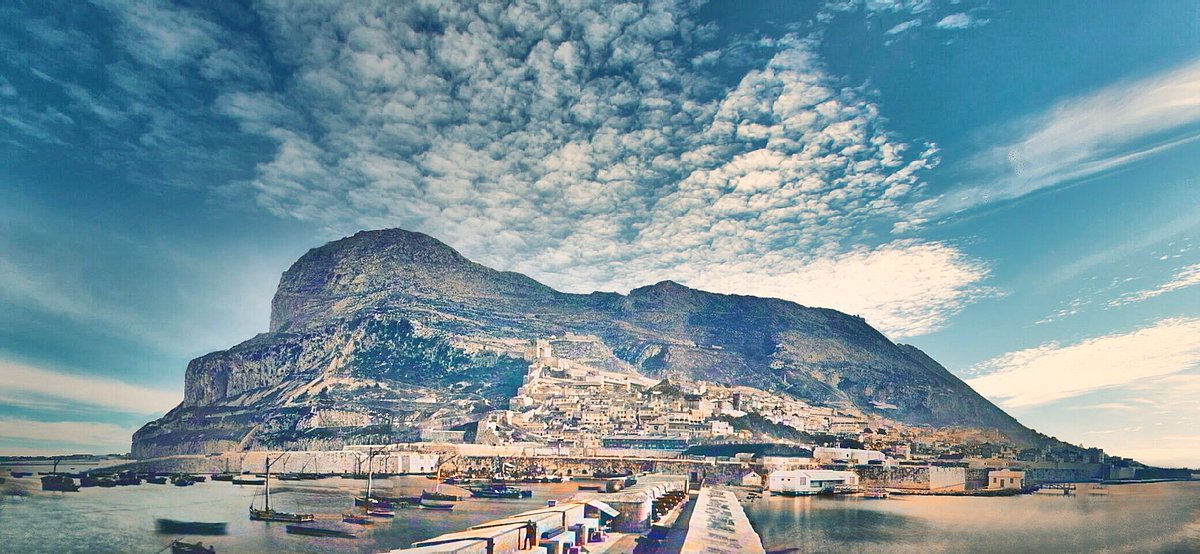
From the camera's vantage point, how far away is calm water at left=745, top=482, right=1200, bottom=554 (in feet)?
68.8

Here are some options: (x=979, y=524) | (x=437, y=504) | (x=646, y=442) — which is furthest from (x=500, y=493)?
(x=646, y=442)

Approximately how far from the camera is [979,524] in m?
26.1

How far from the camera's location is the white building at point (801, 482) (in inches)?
1494

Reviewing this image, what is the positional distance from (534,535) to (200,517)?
1970cm

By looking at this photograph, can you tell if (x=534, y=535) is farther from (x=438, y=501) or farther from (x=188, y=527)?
(x=438, y=501)

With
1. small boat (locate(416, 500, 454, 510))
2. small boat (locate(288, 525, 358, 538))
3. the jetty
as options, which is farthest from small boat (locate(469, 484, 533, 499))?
small boat (locate(288, 525, 358, 538))

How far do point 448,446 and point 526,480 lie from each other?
43.4 feet

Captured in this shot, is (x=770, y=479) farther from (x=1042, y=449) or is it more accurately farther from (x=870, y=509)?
(x=1042, y=449)

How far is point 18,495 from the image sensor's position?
33875mm

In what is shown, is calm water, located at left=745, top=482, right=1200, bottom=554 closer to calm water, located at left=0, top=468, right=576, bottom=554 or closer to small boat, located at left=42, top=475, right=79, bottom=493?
calm water, located at left=0, top=468, right=576, bottom=554

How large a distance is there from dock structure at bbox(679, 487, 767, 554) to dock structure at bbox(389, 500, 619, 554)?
94.8 inches

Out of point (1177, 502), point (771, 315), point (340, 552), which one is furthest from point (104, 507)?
point (771, 315)

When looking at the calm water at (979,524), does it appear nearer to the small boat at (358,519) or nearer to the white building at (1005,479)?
the white building at (1005,479)

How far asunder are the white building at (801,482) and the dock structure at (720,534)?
1417 centimetres
